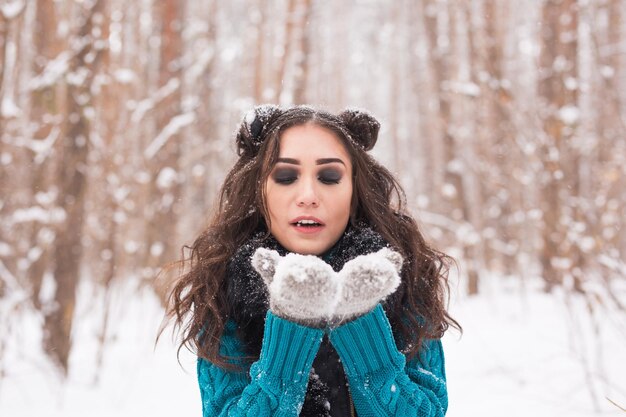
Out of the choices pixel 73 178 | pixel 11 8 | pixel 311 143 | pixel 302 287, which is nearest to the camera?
pixel 302 287

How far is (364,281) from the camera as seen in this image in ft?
3.75

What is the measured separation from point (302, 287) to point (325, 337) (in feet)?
1.02

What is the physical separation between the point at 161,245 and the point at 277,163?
4.90 m

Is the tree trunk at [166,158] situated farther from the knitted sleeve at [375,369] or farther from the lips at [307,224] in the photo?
the knitted sleeve at [375,369]

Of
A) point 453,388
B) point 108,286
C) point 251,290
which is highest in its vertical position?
point 251,290

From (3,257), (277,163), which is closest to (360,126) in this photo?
(277,163)

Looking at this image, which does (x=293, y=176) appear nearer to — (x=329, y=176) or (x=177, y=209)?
(x=329, y=176)

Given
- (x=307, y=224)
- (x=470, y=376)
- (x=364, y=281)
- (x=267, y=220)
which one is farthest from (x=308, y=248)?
(x=470, y=376)

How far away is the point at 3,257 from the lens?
3424 mm

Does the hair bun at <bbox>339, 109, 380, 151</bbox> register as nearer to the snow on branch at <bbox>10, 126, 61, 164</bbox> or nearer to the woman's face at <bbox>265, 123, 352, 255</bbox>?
the woman's face at <bbox>265, 123, 352, 255</bbox>

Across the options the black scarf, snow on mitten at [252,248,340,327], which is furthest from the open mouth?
snow on mitten at [252,248,340,327]

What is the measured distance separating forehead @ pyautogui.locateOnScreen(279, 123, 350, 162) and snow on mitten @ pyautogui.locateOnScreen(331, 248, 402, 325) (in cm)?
40

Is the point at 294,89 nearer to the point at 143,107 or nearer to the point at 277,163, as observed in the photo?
the point at 143,107

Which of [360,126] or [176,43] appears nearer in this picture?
[360,126]
